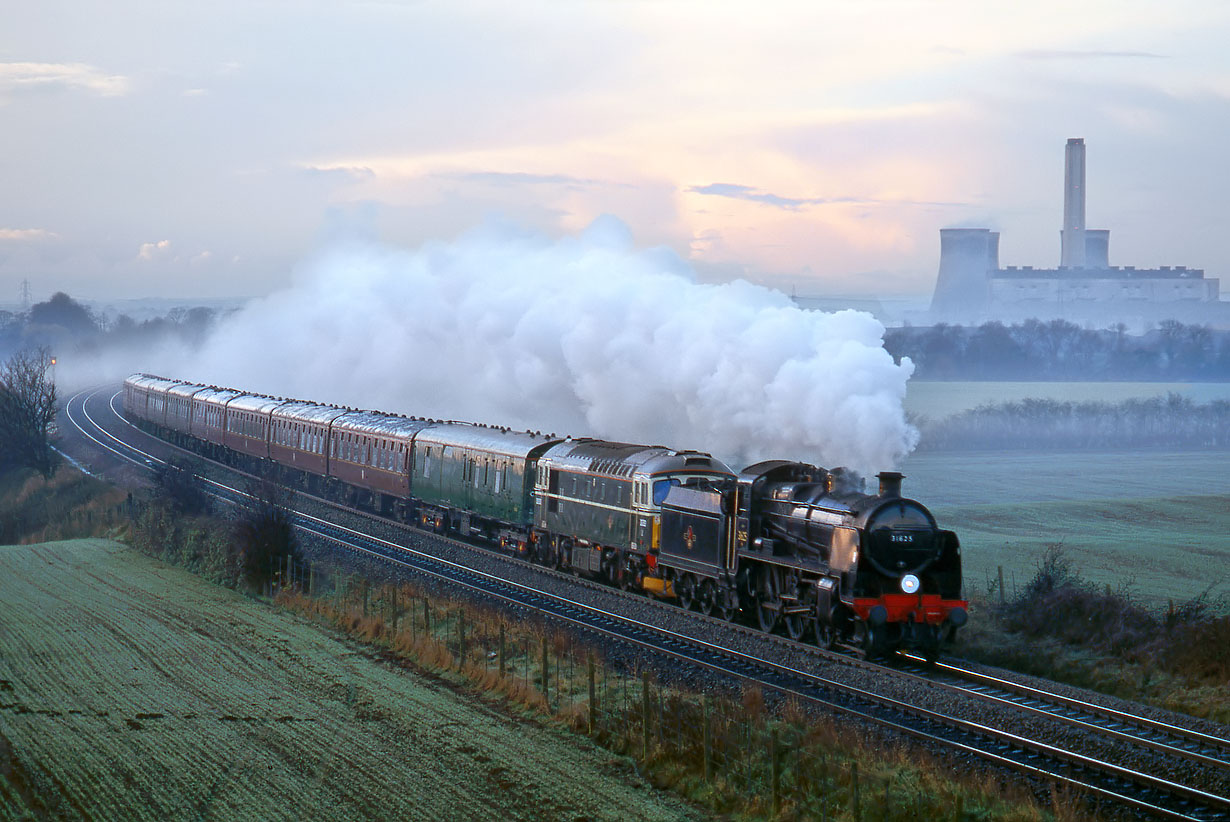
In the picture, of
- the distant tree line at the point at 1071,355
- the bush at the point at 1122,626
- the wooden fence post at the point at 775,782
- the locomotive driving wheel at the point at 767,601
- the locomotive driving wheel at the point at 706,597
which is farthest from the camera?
the distant tree line at the point at 1071,355

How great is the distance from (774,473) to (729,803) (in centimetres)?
1008

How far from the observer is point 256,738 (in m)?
18.3

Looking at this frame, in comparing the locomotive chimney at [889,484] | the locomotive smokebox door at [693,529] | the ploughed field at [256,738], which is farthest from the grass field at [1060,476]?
the ploughed field at [256,738]

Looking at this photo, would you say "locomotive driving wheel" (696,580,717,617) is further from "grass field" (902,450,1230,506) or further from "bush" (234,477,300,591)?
"grass field" (902,450,1230,506)

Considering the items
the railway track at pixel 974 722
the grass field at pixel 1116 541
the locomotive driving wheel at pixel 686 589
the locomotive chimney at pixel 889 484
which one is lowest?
the grass field at pixel 1116 541

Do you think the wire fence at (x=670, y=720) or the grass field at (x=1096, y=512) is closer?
the wire fence at (x=670, y=720)

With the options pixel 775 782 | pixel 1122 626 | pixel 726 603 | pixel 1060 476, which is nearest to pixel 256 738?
pixel 775 782

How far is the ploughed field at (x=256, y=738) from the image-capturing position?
50.4 feet

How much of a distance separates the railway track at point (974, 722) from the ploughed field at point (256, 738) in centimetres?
421

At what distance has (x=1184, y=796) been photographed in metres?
14.6

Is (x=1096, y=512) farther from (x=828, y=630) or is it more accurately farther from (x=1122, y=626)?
(x=828, y=630)

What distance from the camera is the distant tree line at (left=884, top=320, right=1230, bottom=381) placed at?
376ft

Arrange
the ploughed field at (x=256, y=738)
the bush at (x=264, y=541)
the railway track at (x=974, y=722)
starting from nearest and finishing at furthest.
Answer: the railway track at (x=974, y=722)
the ploughed field at (x=256, y=738)
the bush at (x=264, y=541)

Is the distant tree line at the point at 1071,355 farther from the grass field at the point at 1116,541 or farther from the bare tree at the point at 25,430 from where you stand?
the bare tree at the point at 25,430
